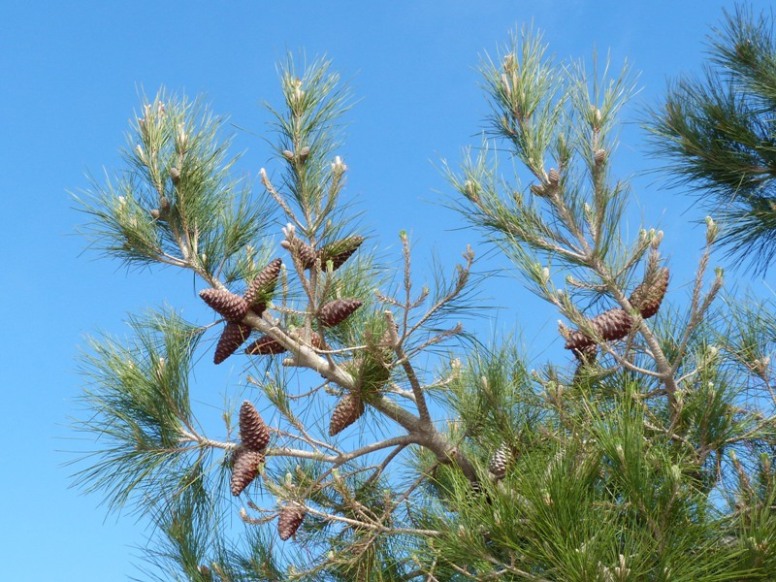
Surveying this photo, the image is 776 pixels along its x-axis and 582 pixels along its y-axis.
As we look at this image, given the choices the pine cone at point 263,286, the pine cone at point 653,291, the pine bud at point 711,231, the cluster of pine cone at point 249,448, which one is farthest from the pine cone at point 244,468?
the pine bud at point 711,231

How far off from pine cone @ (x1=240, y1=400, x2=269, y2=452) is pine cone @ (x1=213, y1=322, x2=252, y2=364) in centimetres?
16

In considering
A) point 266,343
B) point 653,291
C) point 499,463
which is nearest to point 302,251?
point 266,343

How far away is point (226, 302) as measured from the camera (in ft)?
7.13

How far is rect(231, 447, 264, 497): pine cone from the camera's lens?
2.14 m

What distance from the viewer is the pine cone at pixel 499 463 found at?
2.19 m

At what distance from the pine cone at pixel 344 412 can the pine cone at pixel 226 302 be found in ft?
1.02

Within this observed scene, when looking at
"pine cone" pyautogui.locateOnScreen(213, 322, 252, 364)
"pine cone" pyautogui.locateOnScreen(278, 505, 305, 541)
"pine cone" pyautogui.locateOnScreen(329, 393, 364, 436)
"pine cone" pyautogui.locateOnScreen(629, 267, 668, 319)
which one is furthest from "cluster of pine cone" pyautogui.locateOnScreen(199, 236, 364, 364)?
"pine cone" pyautogui.locateOnScreen(629, 267, 668, 319)

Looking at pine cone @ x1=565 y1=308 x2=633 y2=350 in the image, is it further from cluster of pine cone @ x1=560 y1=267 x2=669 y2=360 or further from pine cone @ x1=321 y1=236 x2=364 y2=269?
pine cone @ x1=321 y1=236 x2=364 y2=269

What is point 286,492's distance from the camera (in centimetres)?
205

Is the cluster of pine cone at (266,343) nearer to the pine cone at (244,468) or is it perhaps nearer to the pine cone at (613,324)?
the pine cone at (244,468)

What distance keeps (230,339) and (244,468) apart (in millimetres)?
298

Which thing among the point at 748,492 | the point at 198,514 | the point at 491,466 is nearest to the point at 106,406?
the point at 198,514

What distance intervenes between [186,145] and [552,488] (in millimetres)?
1309

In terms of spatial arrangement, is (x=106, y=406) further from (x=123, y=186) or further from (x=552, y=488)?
(x=552, y=488)
